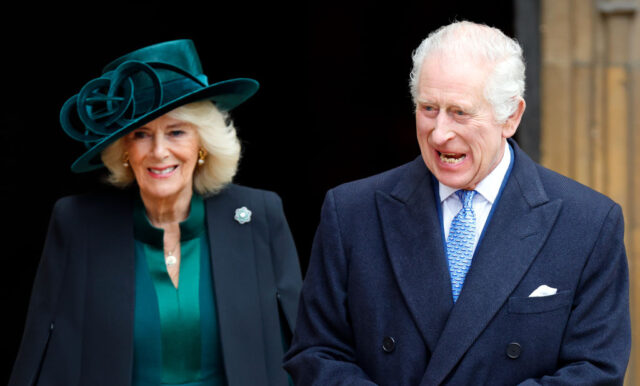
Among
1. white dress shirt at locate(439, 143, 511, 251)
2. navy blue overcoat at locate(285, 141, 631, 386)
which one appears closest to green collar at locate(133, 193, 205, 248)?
navy blue overcoat at locate(285, 141, 631, 386)

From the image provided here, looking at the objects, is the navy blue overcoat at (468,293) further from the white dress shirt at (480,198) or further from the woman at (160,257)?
the woman at (160,257)

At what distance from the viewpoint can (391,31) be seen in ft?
20.1

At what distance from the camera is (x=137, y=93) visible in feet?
11.3

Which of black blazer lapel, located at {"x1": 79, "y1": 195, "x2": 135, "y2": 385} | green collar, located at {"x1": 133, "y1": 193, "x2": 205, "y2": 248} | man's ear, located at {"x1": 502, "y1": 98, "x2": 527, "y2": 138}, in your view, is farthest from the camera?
green collar, located at {"x1": 133, "y1": 193, "x2": 205, "y2": 248}

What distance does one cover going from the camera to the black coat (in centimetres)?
330

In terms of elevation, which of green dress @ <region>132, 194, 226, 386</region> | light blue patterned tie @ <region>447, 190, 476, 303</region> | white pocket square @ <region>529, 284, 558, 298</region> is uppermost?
light blue patterned tie @ <region>447, 190, 476, 303</region>

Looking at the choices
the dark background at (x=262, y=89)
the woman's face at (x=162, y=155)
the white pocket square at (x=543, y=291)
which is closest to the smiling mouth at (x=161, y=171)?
the woman's face at (x=162, y=155)

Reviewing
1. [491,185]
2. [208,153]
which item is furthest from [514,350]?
[208,153]

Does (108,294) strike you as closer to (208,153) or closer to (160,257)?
(160,257)

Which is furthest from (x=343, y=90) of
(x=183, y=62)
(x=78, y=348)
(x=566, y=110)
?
(x=78, y=348)

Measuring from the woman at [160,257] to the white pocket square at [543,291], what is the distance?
4.06 ft

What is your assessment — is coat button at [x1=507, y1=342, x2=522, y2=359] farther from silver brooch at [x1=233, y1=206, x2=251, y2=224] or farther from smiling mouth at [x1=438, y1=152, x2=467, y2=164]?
silver brooch at [x1=233, y1=206, x2=251, y2=224]

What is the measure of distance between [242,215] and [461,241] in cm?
117

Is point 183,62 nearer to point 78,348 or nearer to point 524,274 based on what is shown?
point 78,348
